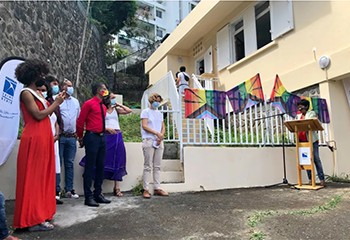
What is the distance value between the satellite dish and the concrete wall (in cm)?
220

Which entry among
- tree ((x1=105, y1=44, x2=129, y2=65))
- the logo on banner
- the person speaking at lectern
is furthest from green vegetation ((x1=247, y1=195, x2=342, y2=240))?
tree ((x1=105, y1=44, x2=129, y2=65))

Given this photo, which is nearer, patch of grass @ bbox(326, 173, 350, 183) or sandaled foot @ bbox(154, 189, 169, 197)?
sandaled foot @ bbox(154, 189, 169, 197)

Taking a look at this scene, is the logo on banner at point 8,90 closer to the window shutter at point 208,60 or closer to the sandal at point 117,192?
the sandal at point 117,192

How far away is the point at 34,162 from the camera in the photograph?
3.08m

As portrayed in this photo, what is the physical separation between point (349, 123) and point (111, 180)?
555 centimetres

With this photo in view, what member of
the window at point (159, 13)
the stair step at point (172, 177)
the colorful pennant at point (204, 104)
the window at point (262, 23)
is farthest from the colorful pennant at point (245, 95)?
the window at point (159, 13)

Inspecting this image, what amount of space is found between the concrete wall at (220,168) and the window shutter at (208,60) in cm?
650

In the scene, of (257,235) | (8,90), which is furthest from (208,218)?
(8,90)

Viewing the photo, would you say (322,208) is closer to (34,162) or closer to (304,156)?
(304,156)

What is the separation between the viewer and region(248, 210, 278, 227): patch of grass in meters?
3.38

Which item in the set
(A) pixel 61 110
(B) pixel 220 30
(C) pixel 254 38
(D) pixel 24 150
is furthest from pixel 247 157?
(B) pixel 220 30

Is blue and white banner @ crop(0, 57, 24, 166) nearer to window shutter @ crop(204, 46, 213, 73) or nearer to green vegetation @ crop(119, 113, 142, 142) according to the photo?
green vegetation @ crop(119, 113, 142, 142)

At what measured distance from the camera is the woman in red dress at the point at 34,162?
301cm

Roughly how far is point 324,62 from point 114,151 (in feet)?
17.0
